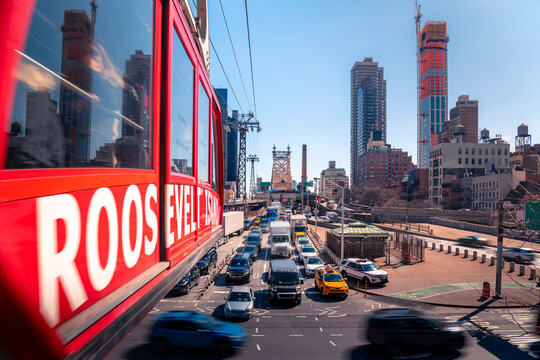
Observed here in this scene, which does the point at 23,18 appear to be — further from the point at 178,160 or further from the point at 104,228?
the point at 178,160

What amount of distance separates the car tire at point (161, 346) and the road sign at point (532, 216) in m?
12.6

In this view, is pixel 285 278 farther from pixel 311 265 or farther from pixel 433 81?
pixel 433 81

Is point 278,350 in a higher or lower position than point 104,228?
lower

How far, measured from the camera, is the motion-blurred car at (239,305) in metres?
11.2

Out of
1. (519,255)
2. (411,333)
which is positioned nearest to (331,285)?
(411,333)

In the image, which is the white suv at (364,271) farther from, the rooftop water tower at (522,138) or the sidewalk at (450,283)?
the rooftop water tower at (522,138)

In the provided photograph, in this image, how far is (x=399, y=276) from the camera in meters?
18.0

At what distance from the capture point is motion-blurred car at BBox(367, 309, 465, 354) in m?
8.49

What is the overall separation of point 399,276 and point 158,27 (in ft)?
62.9

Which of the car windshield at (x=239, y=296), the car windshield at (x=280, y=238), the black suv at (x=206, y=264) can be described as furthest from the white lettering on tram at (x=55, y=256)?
the car windshield at (x=280, y=238)

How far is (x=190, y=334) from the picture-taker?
8203 mm

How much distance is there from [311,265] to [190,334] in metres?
11.8

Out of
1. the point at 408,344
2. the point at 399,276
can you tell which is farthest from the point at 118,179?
the point at 399,276

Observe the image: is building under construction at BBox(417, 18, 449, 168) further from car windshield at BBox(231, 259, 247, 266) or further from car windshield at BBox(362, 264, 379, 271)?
car windshield at BBox(231, 259, 247, 266)
